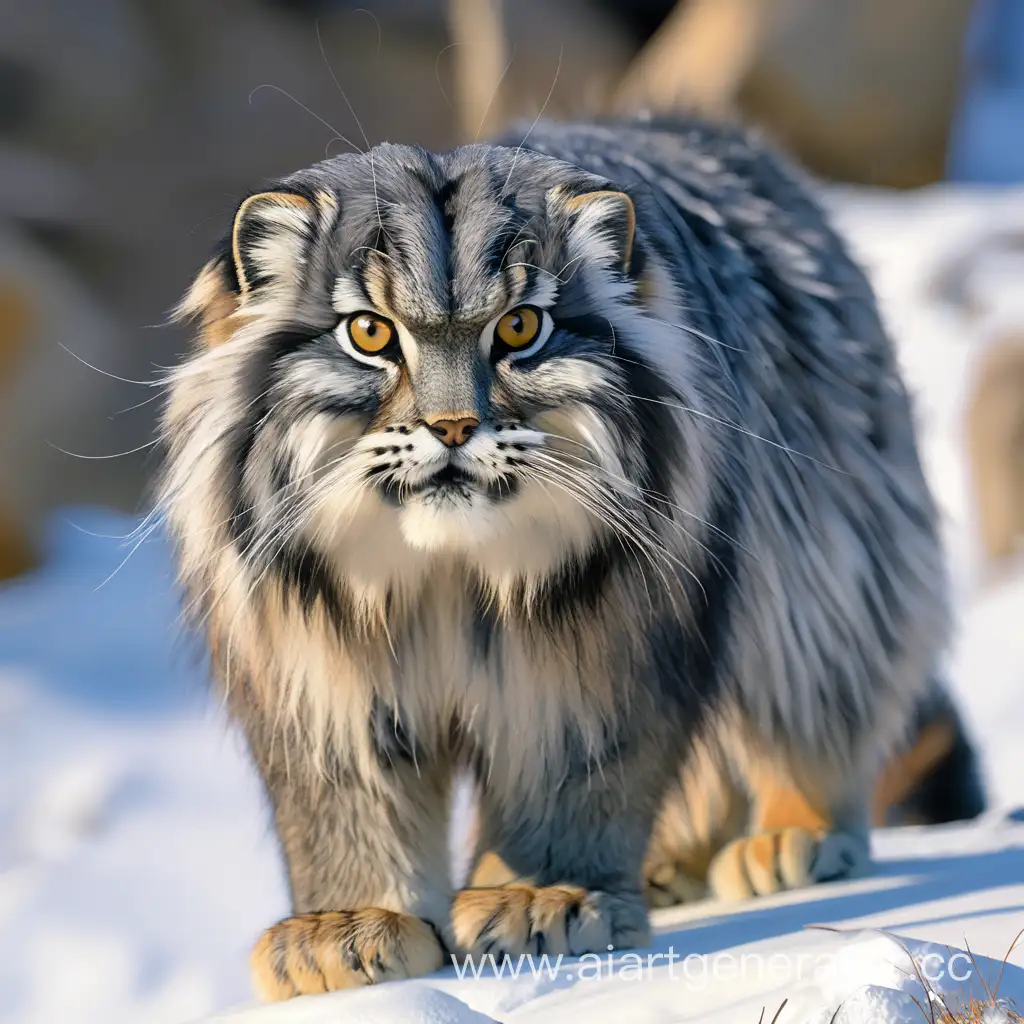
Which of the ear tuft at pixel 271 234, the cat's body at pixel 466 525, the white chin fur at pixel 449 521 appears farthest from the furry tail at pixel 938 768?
the ear tuft at pixel 271 234

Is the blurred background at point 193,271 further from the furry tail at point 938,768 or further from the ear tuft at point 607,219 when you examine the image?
the ear tuft at point 607,219

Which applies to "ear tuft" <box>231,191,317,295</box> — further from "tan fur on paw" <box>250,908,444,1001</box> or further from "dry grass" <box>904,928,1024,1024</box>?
"dry grass" <box>904,928,1024,1024</box>

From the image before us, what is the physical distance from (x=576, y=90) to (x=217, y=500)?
9221 mm

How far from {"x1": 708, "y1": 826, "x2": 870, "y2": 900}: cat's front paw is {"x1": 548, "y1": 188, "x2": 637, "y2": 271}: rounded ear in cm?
153

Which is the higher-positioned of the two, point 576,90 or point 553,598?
point 576,90

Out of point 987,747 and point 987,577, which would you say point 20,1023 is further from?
point 987,577

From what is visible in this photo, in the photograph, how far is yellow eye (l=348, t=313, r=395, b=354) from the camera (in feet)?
8.82

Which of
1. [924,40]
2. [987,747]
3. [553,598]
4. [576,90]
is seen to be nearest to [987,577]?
[987,747]

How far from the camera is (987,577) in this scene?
8258 millimetres

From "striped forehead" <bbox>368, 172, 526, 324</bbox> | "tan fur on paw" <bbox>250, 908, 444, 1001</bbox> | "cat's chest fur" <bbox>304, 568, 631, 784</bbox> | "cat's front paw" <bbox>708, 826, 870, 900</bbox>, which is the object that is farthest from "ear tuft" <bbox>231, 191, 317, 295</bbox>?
"cat's front paw" <bbox>708, 826, 870, 900</bbox>

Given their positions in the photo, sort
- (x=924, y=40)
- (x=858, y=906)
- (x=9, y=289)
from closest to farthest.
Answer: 1. (x=858, y=906)
2. (x=9, y=289)
3. (x=924, y=40)

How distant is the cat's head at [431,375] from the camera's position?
2.65 m

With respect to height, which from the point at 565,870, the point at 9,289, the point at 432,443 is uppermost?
the point at 9,289

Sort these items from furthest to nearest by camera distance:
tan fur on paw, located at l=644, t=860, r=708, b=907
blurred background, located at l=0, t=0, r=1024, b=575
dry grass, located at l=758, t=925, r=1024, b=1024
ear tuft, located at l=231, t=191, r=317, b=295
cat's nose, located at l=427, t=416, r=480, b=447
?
blurred background, located at l=0, t=0, r=1024, b=575
tan fur on paw, located at l=644, t=860, r=708, b=907
ear tuft, located at l=231, t=191, r=317, b=295
cat's nose, located at l=427, t=416, r=480, b=447
dry grass, located at l=758, t=925, r=1024, b=1024
